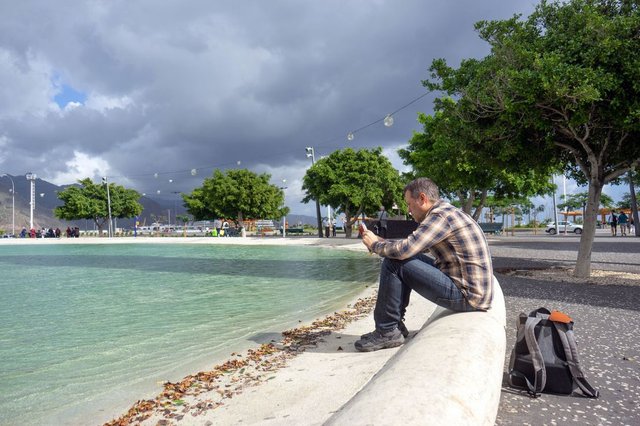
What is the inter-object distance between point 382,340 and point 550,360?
1521 mm

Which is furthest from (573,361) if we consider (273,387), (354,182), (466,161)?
(354,182)

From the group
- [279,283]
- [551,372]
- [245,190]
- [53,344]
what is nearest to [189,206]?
[245,190]

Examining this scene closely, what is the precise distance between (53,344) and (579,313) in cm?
760

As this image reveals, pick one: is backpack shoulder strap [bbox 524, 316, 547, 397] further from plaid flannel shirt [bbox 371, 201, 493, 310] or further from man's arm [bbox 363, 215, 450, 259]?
man's arm [bbox 363, 215, 450, 259]

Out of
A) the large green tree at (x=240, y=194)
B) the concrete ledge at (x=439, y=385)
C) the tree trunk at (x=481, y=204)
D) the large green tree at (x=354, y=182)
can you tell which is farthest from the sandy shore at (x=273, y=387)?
the large green tree at (x=240, y=194)

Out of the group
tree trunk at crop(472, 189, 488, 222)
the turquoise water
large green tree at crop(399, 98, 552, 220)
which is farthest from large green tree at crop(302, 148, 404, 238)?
the turquoise water

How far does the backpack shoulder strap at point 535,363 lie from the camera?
316 centimetres

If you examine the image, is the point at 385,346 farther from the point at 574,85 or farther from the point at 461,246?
the point at 574,85

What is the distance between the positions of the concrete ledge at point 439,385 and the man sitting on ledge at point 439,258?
705mm

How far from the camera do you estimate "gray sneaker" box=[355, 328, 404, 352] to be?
→ 13.7 feet

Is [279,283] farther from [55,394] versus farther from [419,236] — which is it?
[419,236]

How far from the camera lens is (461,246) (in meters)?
3.46

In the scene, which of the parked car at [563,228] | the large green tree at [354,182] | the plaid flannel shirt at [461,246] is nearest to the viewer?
the plaid flannel shirt at [461,246]

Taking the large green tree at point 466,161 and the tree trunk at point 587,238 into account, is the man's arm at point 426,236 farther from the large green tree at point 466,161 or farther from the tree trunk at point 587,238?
the tree trunk at point 587,238
